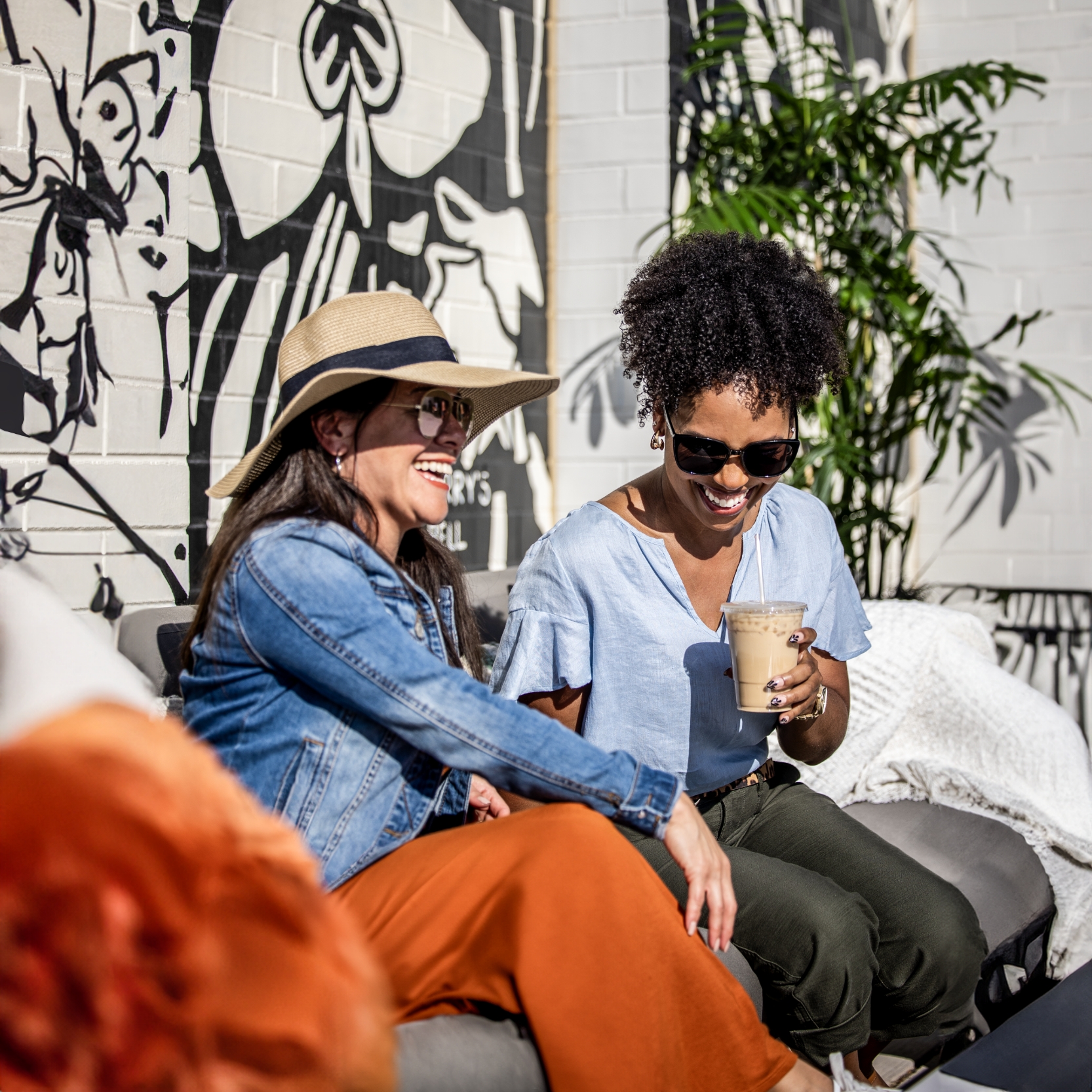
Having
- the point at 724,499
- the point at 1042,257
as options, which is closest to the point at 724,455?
the point at 724,499

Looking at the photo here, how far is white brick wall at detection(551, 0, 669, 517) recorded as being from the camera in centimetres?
404

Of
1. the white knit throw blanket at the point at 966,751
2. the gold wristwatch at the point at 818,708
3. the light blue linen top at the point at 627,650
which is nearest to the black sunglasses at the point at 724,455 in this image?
the light blue linen top at the point at 627,650

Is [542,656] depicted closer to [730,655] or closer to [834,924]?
[730,655]

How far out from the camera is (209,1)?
10.1ft

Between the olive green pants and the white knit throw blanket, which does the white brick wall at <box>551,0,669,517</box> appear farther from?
the olive green pants

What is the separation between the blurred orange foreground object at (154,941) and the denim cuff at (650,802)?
Answer: 2.47ft

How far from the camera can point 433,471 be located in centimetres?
184

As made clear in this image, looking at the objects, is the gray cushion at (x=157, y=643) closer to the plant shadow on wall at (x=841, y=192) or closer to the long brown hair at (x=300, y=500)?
the long brown hair at (x=300, y=500)

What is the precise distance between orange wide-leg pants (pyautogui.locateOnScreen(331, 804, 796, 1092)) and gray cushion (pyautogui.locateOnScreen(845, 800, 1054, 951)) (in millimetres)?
1142

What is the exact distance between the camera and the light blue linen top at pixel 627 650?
6.89 feet

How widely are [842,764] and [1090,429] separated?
2930 millimetres

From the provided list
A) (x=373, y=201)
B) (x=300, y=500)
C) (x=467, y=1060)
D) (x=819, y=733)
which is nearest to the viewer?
(x=467, y=1060)

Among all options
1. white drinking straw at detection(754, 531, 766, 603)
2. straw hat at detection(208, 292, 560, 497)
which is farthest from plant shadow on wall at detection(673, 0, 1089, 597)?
straw hat at detection(208, 292, 560, 497)

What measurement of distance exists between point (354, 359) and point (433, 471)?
209 millimetres
